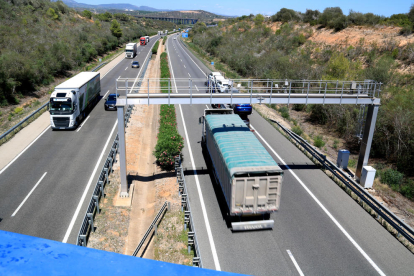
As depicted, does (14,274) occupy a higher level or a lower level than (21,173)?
higher

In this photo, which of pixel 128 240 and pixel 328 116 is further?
pixel 328 116

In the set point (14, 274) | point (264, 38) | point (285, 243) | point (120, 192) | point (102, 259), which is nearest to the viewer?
point (14, 274)

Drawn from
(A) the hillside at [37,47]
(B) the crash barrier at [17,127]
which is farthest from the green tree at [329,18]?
(B) the crash barrier at [17,127]

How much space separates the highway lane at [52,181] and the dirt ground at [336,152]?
16.1 metres

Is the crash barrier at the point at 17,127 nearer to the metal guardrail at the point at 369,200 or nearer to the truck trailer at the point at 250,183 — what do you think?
the truck trailer at the point at 250,183

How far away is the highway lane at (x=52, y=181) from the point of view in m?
13.9

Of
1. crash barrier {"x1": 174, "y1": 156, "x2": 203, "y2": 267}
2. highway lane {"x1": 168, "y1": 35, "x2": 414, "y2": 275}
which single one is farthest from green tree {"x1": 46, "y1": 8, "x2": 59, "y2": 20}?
highway lane {"x1": 168, "y1": 35, "x2": 414, "y2": 275}

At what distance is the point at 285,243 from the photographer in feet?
42.2

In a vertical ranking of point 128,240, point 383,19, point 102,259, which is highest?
point 383,19

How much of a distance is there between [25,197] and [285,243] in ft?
43.6

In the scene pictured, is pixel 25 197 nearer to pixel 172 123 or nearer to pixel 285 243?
pixel 172 123

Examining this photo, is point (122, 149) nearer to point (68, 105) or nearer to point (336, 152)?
point (68, 105)

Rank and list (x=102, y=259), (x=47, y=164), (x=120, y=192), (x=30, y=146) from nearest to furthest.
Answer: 1. (x=102, y=259)
2. (x=120, y=192)
3. (x=47, y=164)
4. (x=30, y=146)

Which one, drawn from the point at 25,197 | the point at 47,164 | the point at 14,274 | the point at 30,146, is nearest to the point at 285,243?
the point at 14,274
